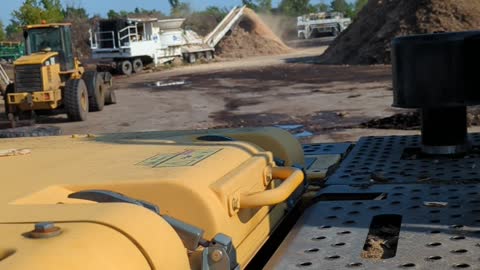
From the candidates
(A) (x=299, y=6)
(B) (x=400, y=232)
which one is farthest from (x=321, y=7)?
(B) (x=400, y=232)

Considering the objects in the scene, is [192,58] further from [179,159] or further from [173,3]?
[173,3]

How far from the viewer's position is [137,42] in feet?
114

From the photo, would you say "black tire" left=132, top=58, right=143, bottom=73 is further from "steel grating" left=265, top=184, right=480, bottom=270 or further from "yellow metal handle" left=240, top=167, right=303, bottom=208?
"yellow metal handle" left=240, top=167, right=303, bottom=208

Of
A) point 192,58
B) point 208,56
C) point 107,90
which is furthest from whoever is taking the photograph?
point 208,56

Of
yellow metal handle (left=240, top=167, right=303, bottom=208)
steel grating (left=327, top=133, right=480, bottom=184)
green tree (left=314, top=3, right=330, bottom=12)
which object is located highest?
green tree (left=314, top=3, right=330, bottom=12)

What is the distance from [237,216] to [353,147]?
1.45 meters

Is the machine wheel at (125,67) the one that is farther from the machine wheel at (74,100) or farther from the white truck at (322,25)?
the white truck at (322,25)

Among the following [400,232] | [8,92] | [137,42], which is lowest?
[8,92]

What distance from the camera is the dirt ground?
13.2 m

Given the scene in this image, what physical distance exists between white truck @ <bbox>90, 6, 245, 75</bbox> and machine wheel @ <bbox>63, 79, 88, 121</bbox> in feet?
60.6

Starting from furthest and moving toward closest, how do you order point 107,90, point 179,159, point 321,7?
point 321,7
point 107,90
point 179,159

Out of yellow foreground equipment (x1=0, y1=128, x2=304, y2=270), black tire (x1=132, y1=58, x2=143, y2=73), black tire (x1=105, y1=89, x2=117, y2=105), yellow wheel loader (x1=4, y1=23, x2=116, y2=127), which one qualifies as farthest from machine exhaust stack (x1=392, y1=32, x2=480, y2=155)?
black tire (x1=132, y1=58, x2=143, y2=73)

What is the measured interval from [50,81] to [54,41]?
1.22m

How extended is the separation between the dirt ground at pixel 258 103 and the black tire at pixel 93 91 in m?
0.21
